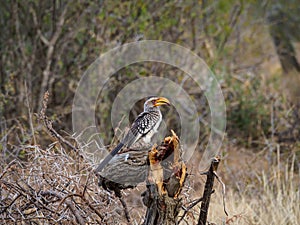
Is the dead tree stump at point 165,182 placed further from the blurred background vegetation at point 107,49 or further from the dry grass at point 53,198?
the blurred background vegetation at point 107,49

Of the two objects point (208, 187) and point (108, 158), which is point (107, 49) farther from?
point (208, 187)

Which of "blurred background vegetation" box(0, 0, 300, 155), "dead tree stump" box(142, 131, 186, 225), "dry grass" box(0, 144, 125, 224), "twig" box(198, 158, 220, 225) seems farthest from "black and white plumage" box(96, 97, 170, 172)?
"blurred background vegetation" box(0, 0, 300, 155)

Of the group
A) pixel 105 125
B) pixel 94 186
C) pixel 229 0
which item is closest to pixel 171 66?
pixel 105 125

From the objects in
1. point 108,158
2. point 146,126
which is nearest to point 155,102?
point 146,126

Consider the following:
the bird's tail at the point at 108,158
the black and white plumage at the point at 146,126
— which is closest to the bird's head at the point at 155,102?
the black and white plumage at the point at 146,126

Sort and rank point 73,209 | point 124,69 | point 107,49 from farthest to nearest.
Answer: point 124,69 < point 107,49 < point 73,209

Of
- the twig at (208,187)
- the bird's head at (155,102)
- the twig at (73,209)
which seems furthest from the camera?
the bird's head at (155,102)

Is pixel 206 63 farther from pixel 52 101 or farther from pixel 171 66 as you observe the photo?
pixel 52 101

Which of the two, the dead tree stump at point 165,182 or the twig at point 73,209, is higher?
the dead tree stump at point 165,182

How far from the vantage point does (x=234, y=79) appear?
9945 millimetres

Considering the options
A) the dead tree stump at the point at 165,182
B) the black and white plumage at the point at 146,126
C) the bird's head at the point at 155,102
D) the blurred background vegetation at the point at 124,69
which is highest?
the blurred background vegetation at the point at 124,69

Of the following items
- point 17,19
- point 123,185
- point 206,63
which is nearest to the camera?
point 123,185

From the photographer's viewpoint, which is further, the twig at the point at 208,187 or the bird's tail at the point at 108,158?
the bird's tail at the point at 108,158

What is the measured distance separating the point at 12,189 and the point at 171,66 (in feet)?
17.9
